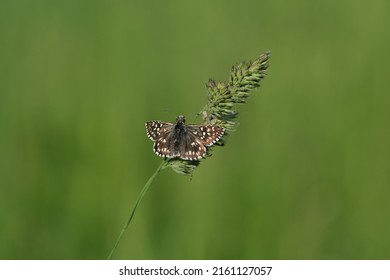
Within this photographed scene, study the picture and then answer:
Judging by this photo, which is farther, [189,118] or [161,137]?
[189,118]

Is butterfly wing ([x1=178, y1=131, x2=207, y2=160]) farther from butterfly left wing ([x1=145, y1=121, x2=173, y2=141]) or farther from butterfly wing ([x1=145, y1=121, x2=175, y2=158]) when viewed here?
butterfly left wing ([x1=145, y1=121, x2=173, y2=141])

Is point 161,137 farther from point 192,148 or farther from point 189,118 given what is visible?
point 189,118

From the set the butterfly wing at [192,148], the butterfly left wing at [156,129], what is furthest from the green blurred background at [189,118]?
the butterfly wing at [192,148]

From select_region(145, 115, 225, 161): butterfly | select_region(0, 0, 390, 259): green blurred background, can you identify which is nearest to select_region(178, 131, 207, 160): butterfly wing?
select_region(145, 115, 225, 161): butterfly

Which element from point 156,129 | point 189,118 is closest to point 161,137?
point 156,129

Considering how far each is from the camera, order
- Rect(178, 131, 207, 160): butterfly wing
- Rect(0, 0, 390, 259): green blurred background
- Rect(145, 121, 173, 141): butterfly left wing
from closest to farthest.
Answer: Rect(178, 131, 207, 160): butterfly wing → Rect(145, 121, 173, 141): butterfly left wing → Rect(0, 0, 390, 259): green blurred background

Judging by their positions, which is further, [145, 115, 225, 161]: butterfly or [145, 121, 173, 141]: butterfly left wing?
[145, 121, 173, 141]: butterfly left wing

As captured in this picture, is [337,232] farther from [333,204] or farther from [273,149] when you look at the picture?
[273,149]

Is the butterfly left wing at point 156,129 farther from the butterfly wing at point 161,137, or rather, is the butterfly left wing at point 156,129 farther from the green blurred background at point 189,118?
the green blurred background at point 189,118

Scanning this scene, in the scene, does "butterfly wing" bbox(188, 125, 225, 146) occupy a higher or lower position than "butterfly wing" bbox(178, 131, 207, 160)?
higher
